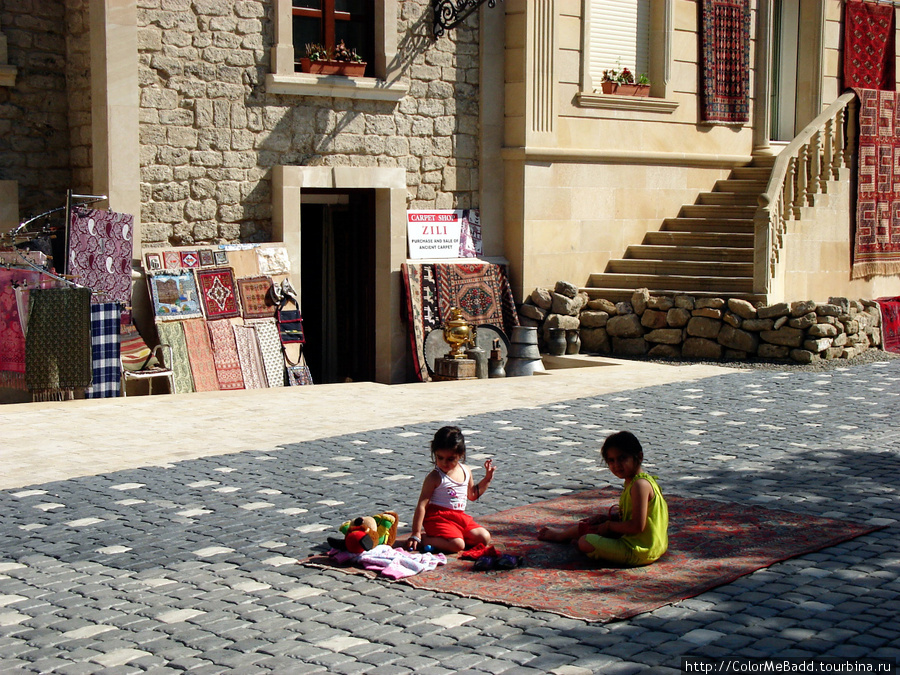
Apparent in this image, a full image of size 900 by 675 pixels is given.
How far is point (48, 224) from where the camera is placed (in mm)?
11695

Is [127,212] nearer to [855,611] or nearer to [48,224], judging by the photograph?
[48,224]

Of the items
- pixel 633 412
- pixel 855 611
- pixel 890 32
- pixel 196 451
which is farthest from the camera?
pixel 890 32

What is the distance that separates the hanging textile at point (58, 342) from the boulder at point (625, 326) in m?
6.37

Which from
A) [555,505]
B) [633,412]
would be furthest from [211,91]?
[555,505]

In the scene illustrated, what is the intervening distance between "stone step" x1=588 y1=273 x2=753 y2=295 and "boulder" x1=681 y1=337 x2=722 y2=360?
2.13ft

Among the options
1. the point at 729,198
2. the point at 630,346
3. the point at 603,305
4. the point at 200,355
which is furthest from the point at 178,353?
the point at 729,198

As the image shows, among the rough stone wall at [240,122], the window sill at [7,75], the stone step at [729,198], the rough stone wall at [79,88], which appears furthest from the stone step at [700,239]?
the window sill at [7,75]

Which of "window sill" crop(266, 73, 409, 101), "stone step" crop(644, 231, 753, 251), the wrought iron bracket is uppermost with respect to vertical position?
the wrought iron bracket

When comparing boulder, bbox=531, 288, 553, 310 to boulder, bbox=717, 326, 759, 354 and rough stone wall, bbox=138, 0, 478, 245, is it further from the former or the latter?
boulder, bbox=717, 326, 759, 354

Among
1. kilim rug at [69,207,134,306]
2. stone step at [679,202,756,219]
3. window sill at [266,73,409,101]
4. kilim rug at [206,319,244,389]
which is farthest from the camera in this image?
stone step at [679,202,756,219]

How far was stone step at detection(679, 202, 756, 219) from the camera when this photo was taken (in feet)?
50.7

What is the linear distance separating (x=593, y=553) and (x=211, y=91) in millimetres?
8181

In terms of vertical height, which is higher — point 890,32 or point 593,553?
point 890,32

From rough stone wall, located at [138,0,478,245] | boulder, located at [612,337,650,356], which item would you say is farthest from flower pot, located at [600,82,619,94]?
boulder, located at [612,337,650,356]
